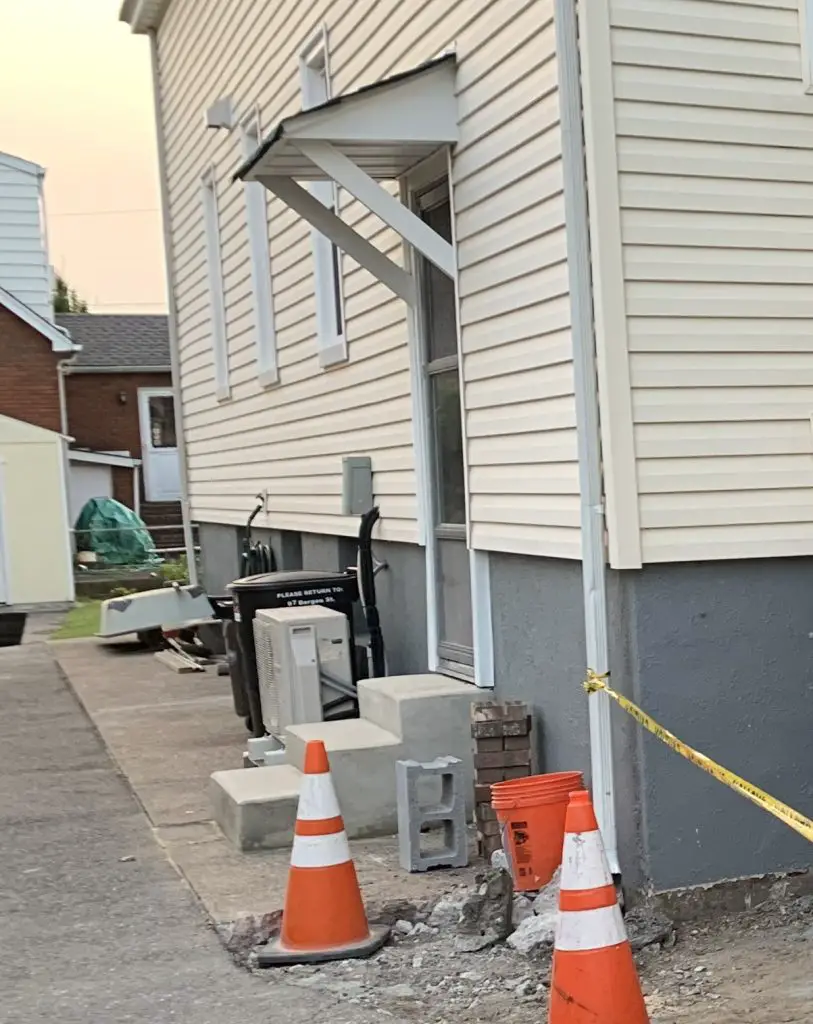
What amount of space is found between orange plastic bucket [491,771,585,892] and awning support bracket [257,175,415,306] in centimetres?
309

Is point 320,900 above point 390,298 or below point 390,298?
below

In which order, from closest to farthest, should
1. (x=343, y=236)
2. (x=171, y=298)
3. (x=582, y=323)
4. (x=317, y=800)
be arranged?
(x=317, y=800), (x=582, y=323), (x=343, y=236), (x=171, y=298)

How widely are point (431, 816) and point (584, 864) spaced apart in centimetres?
197

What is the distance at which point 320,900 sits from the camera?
15.4ft

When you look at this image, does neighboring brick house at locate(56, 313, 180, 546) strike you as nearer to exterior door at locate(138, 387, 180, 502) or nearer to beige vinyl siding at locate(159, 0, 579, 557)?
exterior door at locate(138, 387, 180, 502)

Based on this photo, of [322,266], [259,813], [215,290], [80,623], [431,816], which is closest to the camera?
[431,816]

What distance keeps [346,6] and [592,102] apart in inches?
145

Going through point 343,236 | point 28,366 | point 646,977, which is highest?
point 28,366

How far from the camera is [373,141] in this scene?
6.09m

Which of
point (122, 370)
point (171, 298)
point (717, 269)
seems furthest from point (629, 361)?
point (122, 370)

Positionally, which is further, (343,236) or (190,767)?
(190,767)

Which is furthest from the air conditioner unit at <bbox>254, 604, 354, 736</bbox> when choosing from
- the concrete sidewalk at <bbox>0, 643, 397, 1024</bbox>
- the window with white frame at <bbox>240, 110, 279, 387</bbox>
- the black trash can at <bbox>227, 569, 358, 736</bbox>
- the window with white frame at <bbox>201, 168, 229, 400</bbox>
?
the window with white frame at <bbox>201, 168, 229, 400</bbox>

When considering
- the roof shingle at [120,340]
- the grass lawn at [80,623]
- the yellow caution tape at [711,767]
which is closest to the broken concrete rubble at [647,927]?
the yellow caution tape at [711,767]

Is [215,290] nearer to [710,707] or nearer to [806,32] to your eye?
[806,32]
